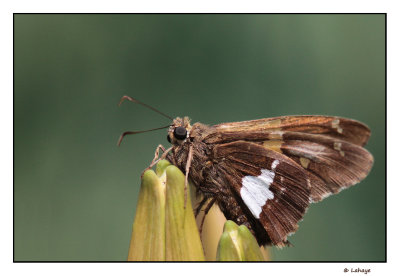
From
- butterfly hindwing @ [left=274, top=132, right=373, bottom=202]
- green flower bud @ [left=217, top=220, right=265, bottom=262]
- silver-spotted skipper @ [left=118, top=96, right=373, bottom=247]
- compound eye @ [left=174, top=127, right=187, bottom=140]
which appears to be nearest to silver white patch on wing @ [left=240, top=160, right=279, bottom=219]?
silver-spotted skipper @ [left=118, top=96, right=373, bottom=247]

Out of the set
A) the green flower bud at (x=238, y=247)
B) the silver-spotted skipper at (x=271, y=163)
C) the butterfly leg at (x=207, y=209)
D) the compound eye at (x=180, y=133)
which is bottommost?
the green flower bud at (x=238, y=247)

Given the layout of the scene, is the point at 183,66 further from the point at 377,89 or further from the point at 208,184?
the point at 377,89

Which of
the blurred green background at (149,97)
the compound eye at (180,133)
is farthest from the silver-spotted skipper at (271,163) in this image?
the blurred green background at (149,97)

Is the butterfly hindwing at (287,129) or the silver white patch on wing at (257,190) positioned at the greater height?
the butterfly hindwing at (287,129)

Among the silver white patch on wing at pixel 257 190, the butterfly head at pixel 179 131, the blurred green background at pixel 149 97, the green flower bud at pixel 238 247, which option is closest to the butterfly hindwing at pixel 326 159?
the silver white patch on wing at pixel 257 190

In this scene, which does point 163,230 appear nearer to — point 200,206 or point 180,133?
point 200,206

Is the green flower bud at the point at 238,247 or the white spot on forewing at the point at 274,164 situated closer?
the green flower bud at the point at 238,247

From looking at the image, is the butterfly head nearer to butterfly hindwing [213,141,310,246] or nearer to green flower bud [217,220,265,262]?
butterfly hindwing [213,141,310,246]

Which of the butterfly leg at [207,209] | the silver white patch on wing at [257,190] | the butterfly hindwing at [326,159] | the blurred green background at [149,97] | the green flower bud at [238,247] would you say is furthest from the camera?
the blurred green background at [149,97]

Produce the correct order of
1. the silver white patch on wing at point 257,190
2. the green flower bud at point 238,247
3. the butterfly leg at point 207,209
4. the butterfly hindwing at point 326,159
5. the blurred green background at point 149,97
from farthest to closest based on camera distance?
the blurred green background at point 149,97 → the butterfly hindwing at point 326,159 → the silver white patch on wing at point 257,190 → the butterfly leg at point 207,209 → the green flower bud at point 238,247

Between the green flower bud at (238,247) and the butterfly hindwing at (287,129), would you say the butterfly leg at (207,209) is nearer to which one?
the green flower bud at (238,247)
